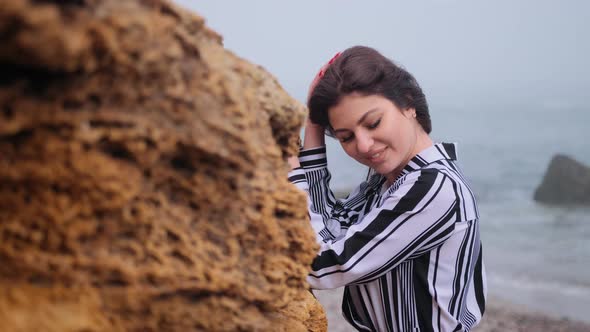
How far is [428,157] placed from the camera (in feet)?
7.81

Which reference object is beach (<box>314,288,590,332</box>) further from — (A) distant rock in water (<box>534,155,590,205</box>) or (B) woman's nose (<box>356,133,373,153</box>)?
(A) distant rock in water (<box>534,155,590,205</box>)

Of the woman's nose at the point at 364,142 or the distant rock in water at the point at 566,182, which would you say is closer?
the woman's nose at the point at 364,142

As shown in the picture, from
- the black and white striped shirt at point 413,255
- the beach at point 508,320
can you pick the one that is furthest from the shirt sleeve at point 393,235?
the beach at point 508,320

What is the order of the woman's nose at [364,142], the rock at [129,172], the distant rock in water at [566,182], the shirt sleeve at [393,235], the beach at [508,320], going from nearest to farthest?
the rock at [129,172] < the shirt sleeve at [393,235] < the woman's nose at [364,142] < the beach at [508,320] < the distant rock in water at [566,182]

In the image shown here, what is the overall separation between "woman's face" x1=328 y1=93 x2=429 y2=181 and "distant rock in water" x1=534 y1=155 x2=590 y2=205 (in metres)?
17.3

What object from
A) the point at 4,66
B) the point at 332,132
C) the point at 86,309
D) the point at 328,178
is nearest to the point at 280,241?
the point at 86,309

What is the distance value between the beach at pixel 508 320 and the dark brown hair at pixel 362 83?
233 inches

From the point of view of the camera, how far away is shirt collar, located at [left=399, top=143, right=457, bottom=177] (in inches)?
92.7

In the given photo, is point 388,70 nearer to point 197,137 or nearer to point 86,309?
point 197,137

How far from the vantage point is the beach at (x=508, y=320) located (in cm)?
809

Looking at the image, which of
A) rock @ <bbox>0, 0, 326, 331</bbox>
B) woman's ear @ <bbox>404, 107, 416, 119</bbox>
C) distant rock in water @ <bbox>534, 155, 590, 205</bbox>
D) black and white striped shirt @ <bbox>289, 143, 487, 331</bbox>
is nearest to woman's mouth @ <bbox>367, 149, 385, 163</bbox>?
black and white striped shirt @ <bbox>289, 143, 487, 331</bbox>

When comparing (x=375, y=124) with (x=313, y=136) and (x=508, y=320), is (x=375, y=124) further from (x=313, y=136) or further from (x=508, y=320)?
(x=508, y=320)

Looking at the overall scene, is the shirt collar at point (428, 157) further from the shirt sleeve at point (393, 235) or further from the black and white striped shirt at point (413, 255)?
the shirt sleeve at point (393, 235)

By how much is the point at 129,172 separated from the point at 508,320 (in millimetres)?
8554
